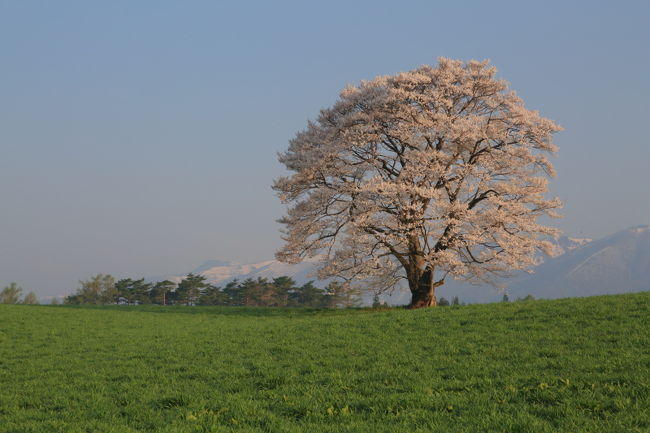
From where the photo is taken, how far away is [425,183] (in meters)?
38.8

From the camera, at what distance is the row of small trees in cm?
9444

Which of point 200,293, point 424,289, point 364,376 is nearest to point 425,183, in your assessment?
point 424,289

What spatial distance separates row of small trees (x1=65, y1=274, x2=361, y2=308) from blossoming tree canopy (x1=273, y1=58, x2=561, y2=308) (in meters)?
50.2

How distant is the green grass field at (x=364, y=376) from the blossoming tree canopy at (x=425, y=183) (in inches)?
455

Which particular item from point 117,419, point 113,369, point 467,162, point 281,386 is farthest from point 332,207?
point 117,419

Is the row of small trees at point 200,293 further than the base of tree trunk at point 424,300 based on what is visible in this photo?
Yes

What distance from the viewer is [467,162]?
4156cm

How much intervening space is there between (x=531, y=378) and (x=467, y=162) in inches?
1165

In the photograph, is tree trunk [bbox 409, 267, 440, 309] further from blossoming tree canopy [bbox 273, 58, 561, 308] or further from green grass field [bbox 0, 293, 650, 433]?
green grass field [bbox 0, 293, 650, 433]

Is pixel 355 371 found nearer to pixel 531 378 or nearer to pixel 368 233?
pixel 531 378

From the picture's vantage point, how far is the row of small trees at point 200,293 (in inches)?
3718

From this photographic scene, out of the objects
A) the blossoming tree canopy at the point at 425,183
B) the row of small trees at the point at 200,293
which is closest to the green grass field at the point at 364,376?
the blossoming tree canopy at the point at 425,183

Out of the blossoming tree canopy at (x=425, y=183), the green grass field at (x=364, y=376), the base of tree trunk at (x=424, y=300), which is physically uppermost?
the blossoming tree canopy at (x=425, y=183)

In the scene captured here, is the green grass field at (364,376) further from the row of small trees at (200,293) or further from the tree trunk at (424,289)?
the row of small trees at (200,293)
